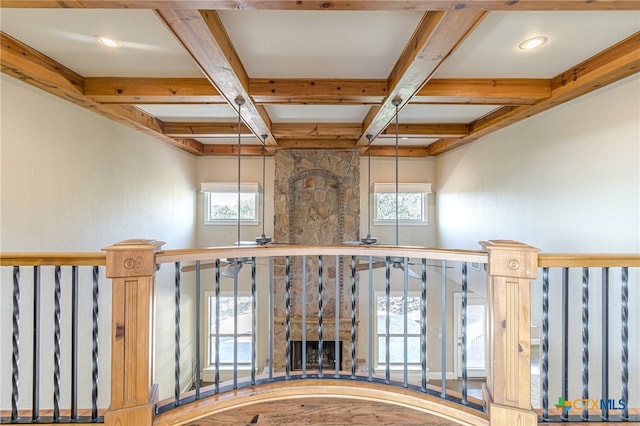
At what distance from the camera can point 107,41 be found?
218 cm

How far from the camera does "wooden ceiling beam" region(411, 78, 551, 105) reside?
9.32 feet

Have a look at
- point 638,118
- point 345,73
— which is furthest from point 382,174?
point 638,118

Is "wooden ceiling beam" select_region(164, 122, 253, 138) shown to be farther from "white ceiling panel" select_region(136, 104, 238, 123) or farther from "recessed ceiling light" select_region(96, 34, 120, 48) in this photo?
"recessed ceiling light" select_region(96, 34, 120, 48)

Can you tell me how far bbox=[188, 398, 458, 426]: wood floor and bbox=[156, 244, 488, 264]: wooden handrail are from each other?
3.60 feet

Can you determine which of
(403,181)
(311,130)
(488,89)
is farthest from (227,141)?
(488,89)

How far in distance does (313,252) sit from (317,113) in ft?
7.99

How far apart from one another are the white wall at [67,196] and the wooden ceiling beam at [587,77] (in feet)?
15.3

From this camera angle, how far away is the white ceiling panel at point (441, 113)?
3652 millimetres

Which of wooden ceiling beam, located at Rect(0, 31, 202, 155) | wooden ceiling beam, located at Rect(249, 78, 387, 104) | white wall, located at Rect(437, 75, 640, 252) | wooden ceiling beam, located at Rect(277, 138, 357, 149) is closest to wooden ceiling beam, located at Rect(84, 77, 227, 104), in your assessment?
wooden ceiling beam, located at Rect(0, 31, 202, 155)

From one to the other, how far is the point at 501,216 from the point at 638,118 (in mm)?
1912

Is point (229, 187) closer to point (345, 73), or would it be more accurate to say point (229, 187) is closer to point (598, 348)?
point (345, 73)

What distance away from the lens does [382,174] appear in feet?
19.7

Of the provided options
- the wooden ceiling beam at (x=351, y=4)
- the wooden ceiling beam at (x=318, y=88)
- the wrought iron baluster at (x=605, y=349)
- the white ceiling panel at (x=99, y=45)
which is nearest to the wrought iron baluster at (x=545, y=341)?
the wrought iron baluster at (x=605, y=349)

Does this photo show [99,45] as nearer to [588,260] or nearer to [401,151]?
[588,260]
